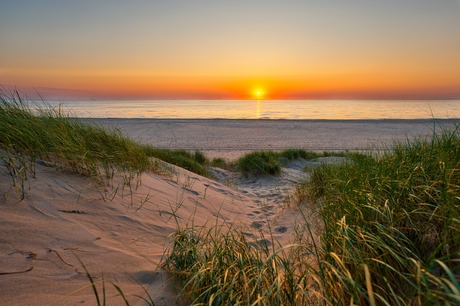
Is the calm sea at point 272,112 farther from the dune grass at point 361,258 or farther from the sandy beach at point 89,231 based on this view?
the dune grass at point 361,258

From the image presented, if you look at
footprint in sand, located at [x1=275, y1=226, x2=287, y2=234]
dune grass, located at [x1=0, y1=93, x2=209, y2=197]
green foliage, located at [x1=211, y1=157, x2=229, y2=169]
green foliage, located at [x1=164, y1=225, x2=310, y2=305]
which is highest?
dune grass, located at [x1=0, y1=93, x2=209, y2=197]

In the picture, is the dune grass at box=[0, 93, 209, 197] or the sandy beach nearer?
the sandy beach

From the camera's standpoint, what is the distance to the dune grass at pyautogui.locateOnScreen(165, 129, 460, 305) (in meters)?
1.17

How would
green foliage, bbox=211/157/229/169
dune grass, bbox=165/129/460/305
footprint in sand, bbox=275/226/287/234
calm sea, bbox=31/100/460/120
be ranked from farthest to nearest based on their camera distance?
calm sea, bbox=31/100/460/120, green foliage, bbox=211/157/229/169, footprint in sand, bbox=275/226/287/234, dune grass, bbox=165/129/460/305

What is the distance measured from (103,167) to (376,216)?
2.73m

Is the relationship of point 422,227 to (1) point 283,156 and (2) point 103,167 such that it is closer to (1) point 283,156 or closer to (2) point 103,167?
(2) point 103,167

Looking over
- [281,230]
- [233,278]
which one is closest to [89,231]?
[233,278]

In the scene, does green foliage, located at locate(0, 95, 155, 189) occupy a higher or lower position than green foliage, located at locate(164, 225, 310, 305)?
higher

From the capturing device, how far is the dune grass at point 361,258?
1.17 metres

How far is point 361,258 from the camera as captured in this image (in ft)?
4.43

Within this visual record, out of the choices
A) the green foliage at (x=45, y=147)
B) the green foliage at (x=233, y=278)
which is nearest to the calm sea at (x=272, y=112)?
the green foliage at (x=45, y=147)

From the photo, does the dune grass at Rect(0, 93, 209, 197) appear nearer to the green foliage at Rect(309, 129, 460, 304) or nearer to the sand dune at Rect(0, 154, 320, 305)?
the sand dune at Rect(0, 154, 320, 305)

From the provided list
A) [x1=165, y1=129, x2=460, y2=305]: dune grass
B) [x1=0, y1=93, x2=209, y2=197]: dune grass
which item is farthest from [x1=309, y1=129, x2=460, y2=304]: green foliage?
[x1=0, y1=93, x2=209, y2=197]: dune grass

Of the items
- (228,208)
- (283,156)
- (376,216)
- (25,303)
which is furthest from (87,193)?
(283,156)
